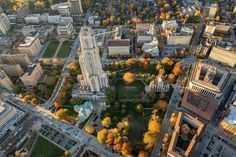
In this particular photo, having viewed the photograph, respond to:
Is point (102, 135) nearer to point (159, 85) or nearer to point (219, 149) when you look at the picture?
point (159, 85)

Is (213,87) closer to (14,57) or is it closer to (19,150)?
(19,150)

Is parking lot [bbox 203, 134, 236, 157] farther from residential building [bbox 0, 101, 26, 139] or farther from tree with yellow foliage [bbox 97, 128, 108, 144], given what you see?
residential building [bbox 0, 101, 26, 139]

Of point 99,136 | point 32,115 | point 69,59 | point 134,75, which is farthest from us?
point 69,59

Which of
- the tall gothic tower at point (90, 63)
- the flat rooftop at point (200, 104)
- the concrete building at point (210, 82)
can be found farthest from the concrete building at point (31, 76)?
the concrete building at point (210, 82)

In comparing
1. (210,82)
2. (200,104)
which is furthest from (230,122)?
(210,82)

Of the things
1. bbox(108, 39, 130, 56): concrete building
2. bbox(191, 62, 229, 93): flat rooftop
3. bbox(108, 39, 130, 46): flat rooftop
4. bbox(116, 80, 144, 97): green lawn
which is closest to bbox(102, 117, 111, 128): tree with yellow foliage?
bbox(116, 80, 144, 97): green lawn

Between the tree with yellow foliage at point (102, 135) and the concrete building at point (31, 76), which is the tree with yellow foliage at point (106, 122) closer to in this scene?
the tree with yellow foliage at point (102, 135)

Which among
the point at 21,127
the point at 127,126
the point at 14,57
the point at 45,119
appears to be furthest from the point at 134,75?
the point at 14,57
